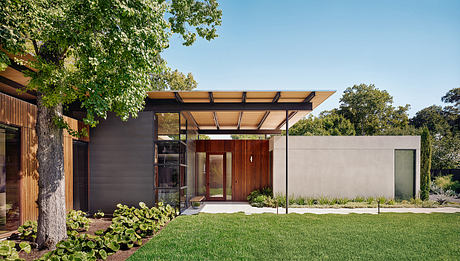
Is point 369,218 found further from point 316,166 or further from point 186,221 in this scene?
point 186,221

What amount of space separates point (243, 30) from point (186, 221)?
9.54 m

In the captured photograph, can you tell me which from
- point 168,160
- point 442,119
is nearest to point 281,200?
point 168,160

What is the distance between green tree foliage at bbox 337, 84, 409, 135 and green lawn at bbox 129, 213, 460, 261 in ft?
88.9

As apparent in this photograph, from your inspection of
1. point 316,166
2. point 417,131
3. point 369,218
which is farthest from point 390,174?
point 417,131

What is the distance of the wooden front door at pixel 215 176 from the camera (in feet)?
44.1

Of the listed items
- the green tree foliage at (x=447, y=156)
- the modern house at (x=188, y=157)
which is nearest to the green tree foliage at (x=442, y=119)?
the green tree foliage at (x=447, y=156)

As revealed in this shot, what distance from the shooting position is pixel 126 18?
16.7 ft

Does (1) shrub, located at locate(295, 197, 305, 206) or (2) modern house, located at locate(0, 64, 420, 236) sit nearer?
(2) modern house, located at locate(0, 64, 420, 236)

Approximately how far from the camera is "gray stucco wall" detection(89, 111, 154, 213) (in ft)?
29.6

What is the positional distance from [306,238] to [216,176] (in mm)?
7580

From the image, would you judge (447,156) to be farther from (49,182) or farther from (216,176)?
(49,182)

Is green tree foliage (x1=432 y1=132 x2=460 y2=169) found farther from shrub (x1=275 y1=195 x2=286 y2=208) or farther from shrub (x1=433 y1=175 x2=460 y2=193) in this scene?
shrub (x1=275 y1=195 x2=286 y2=208)

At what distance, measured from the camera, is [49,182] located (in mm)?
5828

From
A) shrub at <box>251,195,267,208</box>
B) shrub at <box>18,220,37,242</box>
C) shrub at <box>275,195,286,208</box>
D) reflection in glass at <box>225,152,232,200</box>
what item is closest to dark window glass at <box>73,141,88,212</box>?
shrub at <box>18,220,37,242</box>
